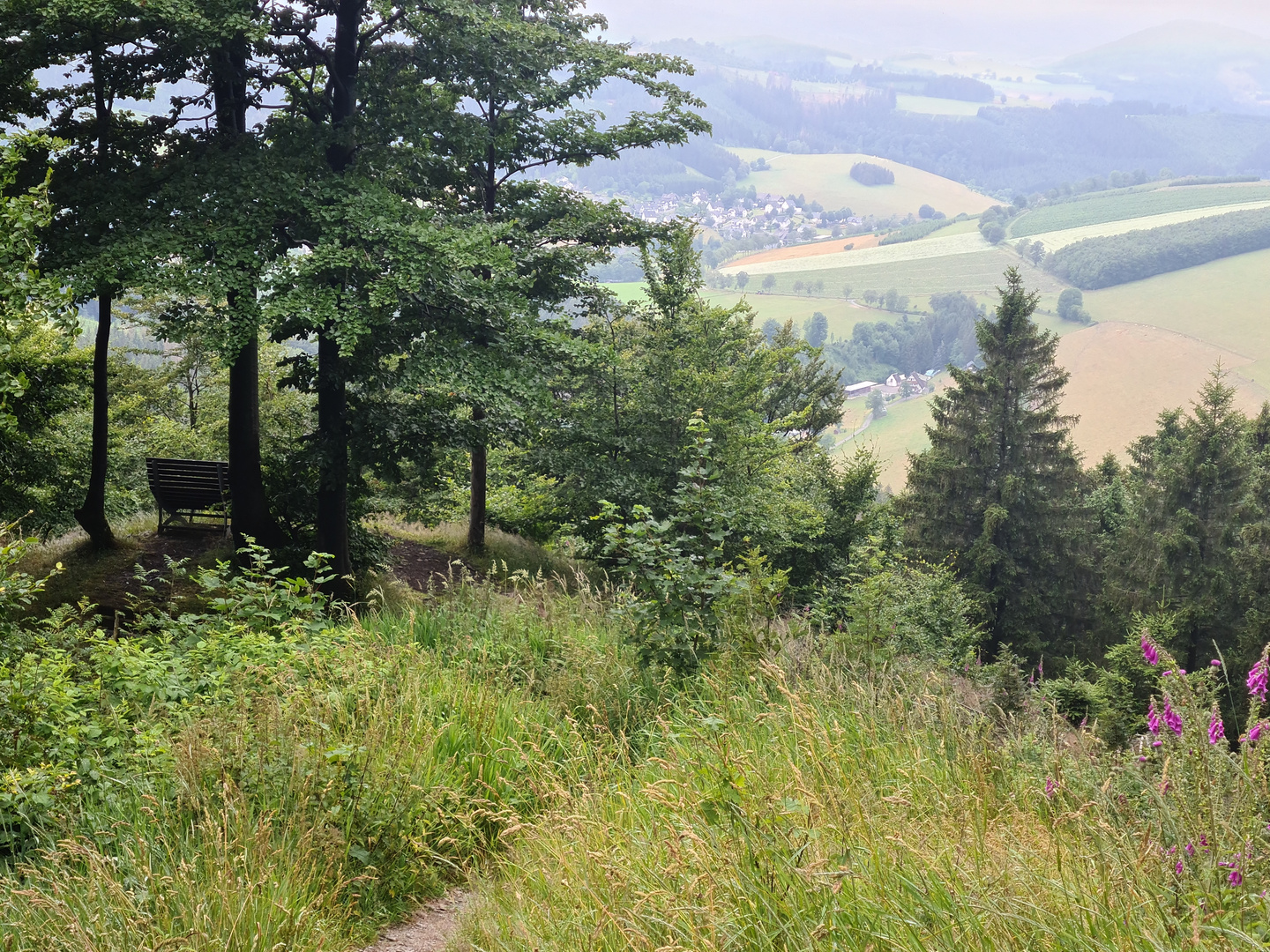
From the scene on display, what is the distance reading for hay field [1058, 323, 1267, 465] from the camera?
119875 mm

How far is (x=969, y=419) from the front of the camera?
115 feet

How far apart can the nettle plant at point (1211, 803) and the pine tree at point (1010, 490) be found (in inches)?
1167

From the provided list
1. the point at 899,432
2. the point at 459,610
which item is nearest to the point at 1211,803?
the point at 459,610

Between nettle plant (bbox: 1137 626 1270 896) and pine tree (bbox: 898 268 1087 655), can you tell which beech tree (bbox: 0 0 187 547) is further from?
pine tree (bbox: 898 268 1087 655)

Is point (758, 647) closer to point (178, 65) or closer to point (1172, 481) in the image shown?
point (178, 65)

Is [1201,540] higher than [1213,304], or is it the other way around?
[1213,304]

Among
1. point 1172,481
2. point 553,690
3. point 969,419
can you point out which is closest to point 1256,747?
point 553,690

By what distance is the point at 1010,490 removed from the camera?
1264 inches

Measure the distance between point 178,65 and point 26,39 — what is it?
1.58m

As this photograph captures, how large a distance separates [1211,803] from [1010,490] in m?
32.8

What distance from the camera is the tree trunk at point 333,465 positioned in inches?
401

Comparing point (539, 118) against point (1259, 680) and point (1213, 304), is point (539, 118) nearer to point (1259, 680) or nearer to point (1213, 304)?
point (1259, 680)

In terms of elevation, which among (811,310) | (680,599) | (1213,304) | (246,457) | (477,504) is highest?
(1213,304)

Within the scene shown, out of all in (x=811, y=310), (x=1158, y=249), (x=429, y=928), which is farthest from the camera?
(x=811, y=310)
